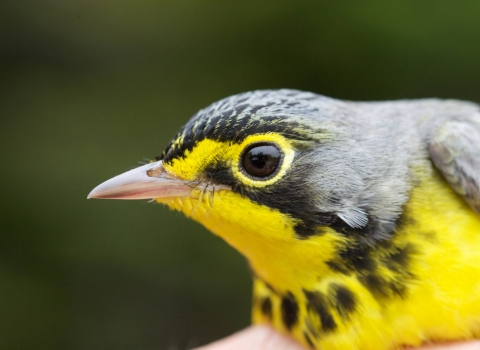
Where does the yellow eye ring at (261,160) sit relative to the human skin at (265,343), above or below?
above

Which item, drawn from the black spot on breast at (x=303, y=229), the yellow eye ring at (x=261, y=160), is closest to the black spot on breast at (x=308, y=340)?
the black spot on breast at (x=303, y=229)

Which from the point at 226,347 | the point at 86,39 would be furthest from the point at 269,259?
the point at 86,39

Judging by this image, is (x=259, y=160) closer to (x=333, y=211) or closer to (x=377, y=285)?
(x=333, y=211)

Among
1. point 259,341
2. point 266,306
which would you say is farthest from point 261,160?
point 259,341

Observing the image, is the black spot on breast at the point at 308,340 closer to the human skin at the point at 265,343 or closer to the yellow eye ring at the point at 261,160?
the human skin at the point at 265,343

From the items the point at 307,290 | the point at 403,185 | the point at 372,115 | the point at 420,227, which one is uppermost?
the point at 372,115

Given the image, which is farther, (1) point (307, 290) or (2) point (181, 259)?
(2) point (181, 259)

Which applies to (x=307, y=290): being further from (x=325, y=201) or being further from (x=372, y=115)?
(x=372, y=115)
